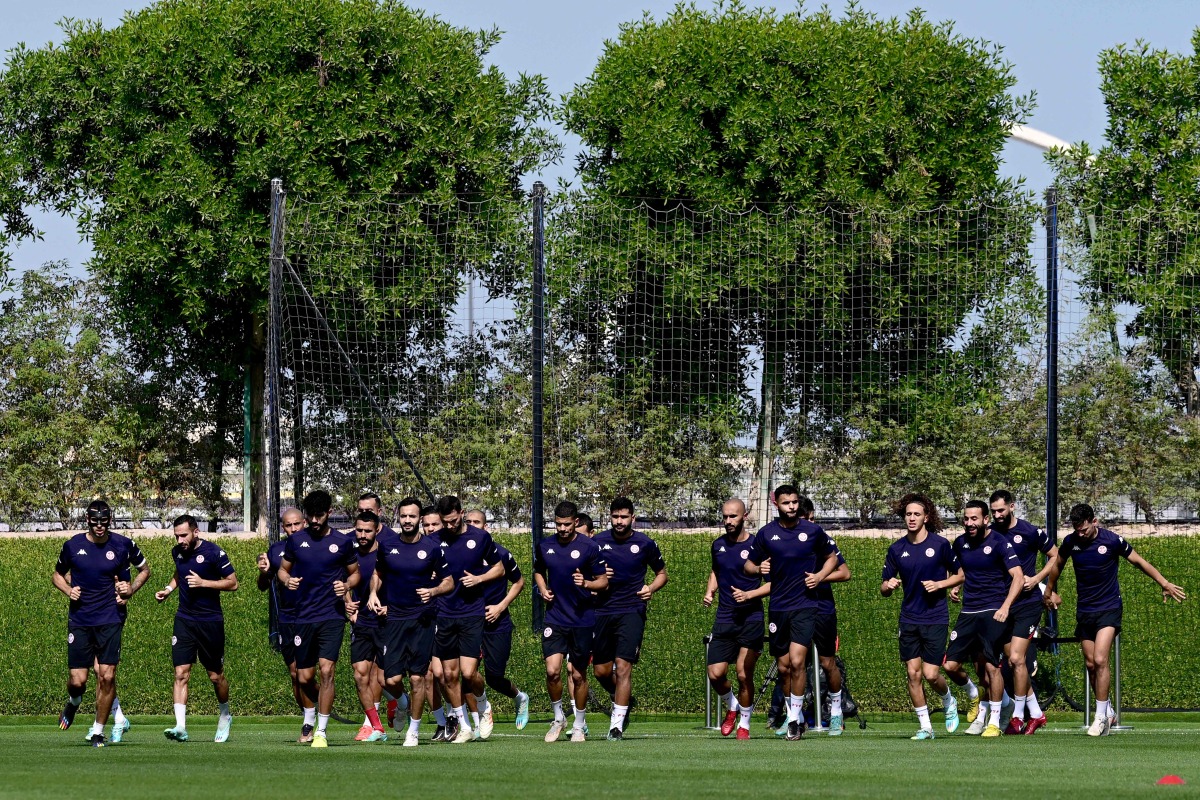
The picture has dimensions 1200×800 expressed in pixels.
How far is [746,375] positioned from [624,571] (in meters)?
10.7

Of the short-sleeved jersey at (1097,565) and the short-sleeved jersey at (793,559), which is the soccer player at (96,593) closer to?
the short-sleeved jersey at (793,559)

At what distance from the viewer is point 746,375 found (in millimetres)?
26516

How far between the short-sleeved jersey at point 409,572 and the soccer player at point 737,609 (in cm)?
272

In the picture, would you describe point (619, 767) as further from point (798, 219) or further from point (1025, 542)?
point (798, 219)

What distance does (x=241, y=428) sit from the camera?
37219mm

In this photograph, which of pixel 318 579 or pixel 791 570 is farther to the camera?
pixel 791 570

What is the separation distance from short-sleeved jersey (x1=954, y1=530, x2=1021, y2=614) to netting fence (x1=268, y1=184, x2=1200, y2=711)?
5658 millimetres

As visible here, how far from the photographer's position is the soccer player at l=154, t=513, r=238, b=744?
52.8 feet

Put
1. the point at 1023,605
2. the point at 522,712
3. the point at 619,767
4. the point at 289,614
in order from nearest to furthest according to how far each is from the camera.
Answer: the point at 619,767 < the point at 289,614 < the point at 1023,605 < the point at 522,712

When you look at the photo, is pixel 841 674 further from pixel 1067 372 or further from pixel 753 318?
pixel 1067 372

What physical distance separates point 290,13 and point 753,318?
12210mm

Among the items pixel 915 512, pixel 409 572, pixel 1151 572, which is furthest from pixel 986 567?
pixel 409 572

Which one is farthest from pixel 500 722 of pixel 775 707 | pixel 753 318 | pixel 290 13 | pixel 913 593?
pixel 290 13

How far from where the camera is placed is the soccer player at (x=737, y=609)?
16.4 metres
